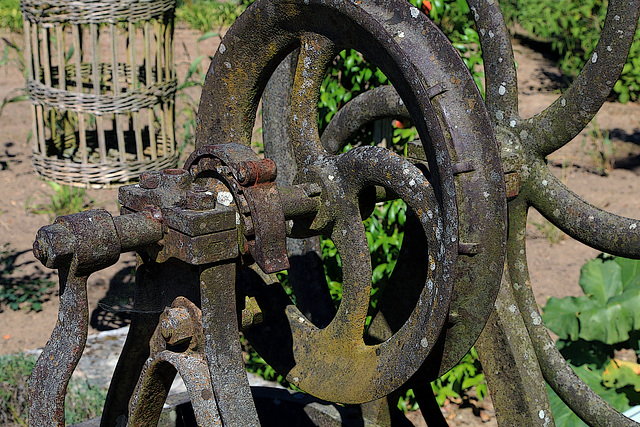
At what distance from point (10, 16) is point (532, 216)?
709cm

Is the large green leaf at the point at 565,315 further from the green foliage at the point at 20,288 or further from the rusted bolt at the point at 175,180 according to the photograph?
the green foliage at the point at 20,288

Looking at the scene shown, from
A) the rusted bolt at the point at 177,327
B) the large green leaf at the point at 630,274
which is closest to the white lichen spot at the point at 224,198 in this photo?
the rusted bolt at the point at 177,327

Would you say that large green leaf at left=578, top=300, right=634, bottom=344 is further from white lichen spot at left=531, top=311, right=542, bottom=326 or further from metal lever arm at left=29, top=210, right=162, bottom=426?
metal lever arm at left=29, top=210, right=162, bottom=426

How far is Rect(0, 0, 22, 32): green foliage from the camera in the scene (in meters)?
9.16

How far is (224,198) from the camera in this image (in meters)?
1.53

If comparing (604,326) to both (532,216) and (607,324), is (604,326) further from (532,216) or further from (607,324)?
(532,216)

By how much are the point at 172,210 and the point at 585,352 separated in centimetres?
256

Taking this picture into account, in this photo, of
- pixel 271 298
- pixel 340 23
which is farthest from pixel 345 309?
pixel 340 23

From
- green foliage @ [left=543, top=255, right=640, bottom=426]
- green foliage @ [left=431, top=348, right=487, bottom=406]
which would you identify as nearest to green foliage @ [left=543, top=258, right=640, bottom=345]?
green foliage @ [left=543, top=255, right=640, bottom=426]

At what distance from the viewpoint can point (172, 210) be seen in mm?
1508

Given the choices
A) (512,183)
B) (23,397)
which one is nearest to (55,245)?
(512,183)

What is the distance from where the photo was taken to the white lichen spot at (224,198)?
4.99 feet

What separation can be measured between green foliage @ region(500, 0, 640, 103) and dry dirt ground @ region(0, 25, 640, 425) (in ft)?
0.69

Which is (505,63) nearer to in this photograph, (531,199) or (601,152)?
(531,199)
